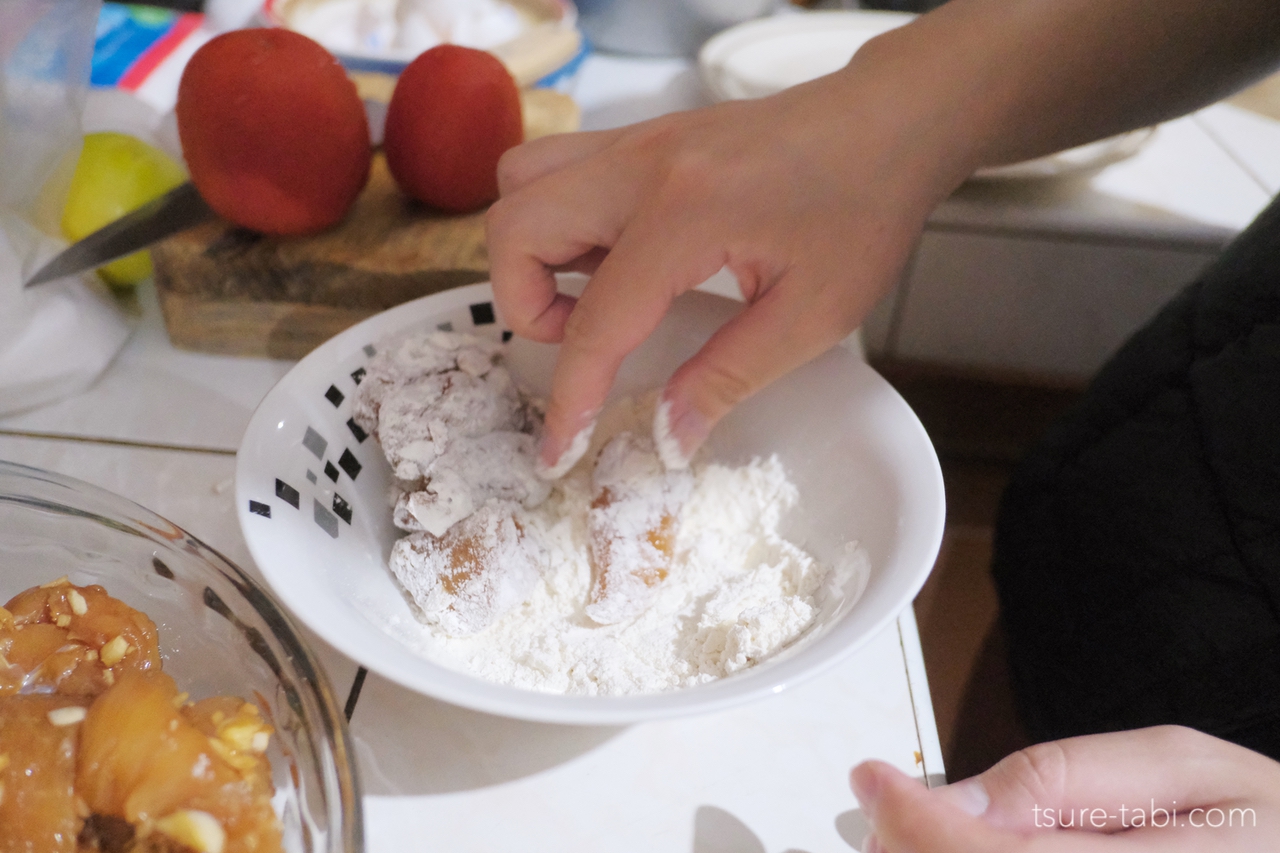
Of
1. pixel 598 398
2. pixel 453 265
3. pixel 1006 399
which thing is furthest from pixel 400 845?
pixel 1006 399

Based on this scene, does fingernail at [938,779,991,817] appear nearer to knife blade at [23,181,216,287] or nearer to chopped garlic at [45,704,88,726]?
chopped garlic at [45,704,88,726]

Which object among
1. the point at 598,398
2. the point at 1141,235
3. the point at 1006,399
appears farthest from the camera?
the point at 1006,399

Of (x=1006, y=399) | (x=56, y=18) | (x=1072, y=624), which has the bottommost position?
(x=1006, y=399)

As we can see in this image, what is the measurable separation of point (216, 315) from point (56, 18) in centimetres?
21

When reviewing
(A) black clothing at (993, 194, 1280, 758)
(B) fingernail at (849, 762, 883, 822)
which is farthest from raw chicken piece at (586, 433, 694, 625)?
(A) black clothing at (993, 194, 1280, 758)

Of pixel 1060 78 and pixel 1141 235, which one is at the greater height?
pixel 1060 78

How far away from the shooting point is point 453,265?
614 mm

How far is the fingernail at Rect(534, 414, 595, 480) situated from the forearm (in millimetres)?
250

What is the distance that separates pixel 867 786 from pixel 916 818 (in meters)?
0.02

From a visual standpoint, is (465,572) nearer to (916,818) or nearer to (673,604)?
(673,604)

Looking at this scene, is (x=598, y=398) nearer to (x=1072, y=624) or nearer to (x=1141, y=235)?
(x=1072, y=624)

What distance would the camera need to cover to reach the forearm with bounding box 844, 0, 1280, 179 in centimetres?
44

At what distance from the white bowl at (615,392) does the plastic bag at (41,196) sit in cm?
25

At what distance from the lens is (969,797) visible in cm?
36
